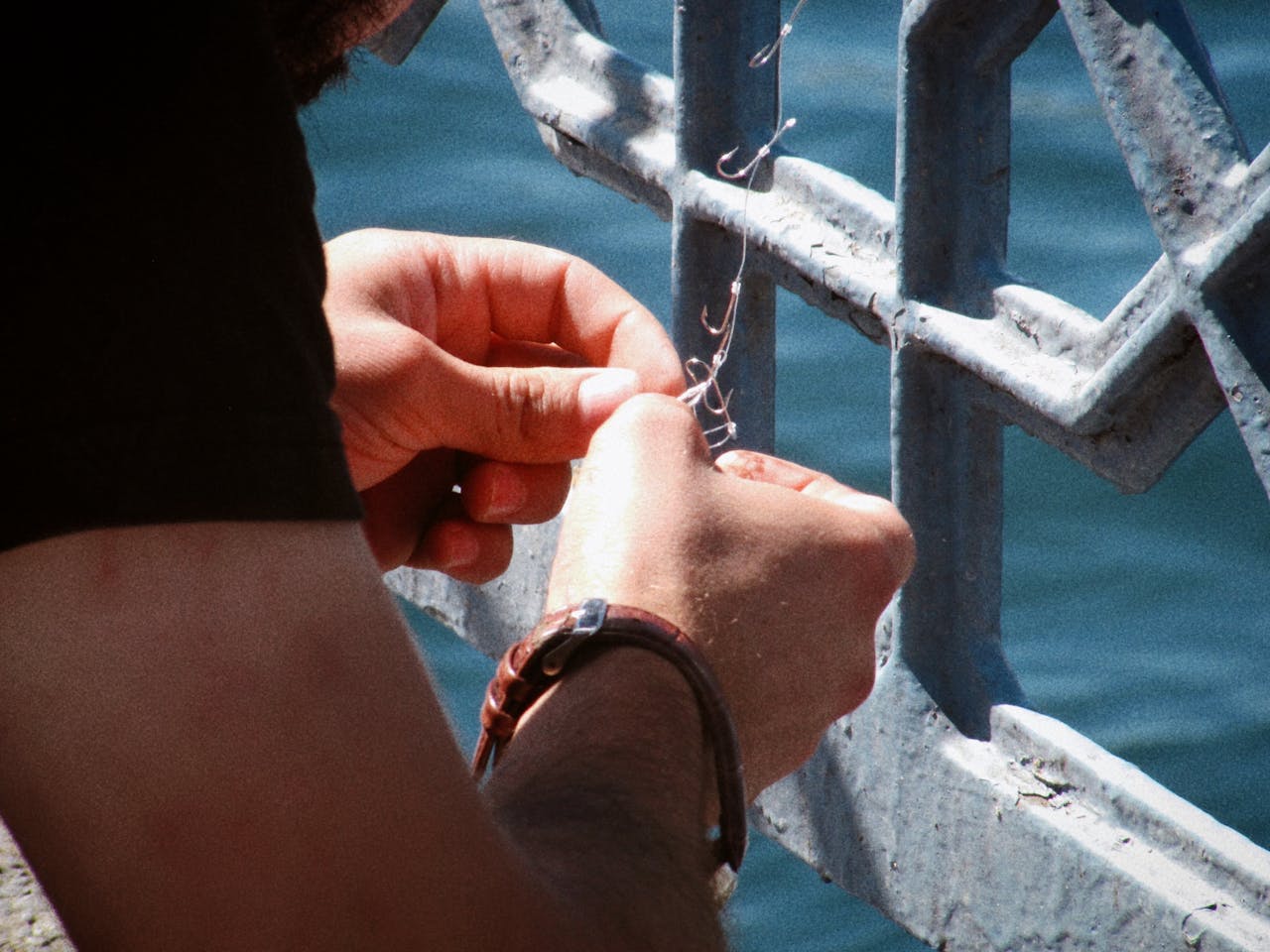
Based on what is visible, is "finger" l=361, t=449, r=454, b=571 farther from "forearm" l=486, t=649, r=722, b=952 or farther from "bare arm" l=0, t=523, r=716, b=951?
"bare arm" l=0, t=523, r=716, b=951

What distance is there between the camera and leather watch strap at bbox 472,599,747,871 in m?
1.17

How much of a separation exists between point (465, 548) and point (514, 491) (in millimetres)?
91

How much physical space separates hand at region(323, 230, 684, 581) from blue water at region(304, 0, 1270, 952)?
646 millimetres

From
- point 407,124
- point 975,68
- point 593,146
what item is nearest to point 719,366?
point 593,146

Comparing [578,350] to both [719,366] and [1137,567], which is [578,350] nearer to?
[719,366]

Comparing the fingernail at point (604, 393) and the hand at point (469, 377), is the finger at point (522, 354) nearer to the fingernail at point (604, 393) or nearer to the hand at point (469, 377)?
the hand at point (469, 377)

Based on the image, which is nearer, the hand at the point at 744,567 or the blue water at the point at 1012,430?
the hand at the point at 744,567

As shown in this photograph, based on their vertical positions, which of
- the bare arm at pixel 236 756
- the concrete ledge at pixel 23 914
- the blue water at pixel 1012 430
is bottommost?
the concrete ledge at pixel 23 914

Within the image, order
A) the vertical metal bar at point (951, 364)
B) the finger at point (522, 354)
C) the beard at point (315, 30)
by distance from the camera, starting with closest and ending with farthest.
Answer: the beard at point (315, 30) < the vertical metal bar at point (951, 364) < the finger at point (522, 354)

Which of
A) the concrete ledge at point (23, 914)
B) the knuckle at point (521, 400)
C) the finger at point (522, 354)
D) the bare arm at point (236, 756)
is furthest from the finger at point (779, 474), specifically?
the concrete ledge at point (23, 914)

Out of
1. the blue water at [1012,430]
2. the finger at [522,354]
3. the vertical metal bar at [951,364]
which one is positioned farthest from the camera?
the blue water at [1012,430]

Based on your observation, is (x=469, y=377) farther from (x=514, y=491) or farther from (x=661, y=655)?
(x=661, y=655)

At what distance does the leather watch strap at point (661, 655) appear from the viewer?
3.85ft

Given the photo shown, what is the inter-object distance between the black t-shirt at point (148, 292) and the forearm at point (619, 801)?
11.9 inches
